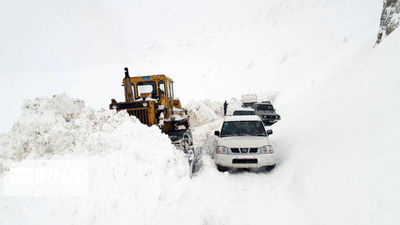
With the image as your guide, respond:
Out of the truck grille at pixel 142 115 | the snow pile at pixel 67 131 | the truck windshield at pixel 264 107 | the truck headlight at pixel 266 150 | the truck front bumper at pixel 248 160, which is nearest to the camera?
the snow pile at pixel 67 131

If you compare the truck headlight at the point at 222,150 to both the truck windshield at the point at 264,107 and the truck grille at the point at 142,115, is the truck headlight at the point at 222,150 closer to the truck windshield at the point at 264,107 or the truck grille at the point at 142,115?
the truck grille at the point at 142,115

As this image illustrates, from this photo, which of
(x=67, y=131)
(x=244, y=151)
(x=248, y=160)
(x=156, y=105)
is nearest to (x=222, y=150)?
(x=244, y=151)

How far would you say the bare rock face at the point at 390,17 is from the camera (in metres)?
9.49

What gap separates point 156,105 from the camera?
869 cm

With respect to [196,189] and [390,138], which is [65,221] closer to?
[196,189]

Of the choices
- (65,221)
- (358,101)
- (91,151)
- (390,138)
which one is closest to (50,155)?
(91,151)

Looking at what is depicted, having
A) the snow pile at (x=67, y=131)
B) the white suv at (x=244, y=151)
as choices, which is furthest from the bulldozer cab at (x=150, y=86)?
the white suv at (x=244, y=151)

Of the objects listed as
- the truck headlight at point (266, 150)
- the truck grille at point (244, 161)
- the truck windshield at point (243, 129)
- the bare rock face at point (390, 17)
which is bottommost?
the truck grille at point (244, 161)

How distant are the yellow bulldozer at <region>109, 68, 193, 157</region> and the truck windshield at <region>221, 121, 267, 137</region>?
148 cm

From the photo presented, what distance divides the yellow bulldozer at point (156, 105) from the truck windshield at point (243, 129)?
1475 mm

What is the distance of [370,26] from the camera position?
1247 inches

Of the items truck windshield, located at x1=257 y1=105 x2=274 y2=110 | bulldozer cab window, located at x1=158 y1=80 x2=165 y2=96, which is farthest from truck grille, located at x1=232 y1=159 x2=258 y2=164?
truck windshield, located at x1=257 y1=105 x2=274 y2=110

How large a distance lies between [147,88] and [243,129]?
177 inches

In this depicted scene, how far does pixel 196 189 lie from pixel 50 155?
3147 mm
